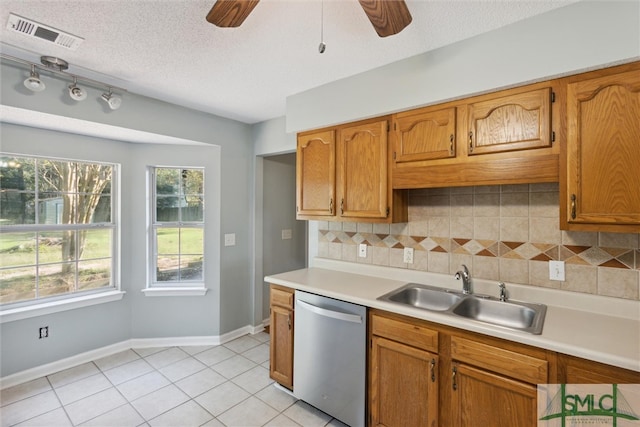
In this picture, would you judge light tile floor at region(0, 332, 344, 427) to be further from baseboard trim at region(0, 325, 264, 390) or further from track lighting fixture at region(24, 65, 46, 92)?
track lighting fixture at region(24, 65, 46, 92)

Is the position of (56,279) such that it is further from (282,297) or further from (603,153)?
(603,153)

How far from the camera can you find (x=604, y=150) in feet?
4.85

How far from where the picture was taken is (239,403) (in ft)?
7.63

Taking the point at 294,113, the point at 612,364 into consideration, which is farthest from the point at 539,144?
the point at 294,113

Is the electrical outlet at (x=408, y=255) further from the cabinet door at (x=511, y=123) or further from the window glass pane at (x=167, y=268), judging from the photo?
the window glass pane at (x=167, y=268)

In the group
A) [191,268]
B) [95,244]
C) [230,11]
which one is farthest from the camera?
[191,268]

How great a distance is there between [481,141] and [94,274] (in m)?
3.67

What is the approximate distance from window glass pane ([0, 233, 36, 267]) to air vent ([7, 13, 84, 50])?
1.78m

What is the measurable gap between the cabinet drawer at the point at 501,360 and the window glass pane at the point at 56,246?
3.41m

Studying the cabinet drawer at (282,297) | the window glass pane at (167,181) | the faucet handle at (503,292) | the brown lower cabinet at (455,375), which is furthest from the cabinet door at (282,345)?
the window glass pane at (167,181)

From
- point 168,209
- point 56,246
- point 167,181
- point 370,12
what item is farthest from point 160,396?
point 370,12

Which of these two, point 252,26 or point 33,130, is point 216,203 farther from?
point 252,26

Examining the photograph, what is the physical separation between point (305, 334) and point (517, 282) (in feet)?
4.85

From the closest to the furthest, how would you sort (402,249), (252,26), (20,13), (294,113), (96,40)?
(20,13), (252,26), (96,40), (402,249), (294,113)
